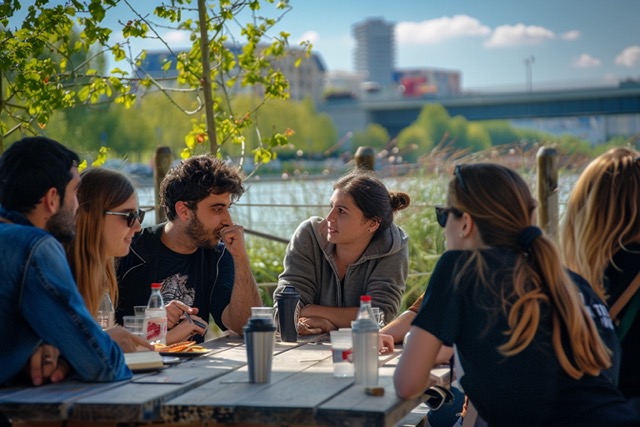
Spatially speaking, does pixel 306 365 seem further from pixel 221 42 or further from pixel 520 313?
pixel 221 42

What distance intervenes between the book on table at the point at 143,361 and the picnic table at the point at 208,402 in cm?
3

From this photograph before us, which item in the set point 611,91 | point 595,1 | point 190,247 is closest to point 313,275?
point 190,247

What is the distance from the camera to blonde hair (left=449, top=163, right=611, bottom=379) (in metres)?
2.48

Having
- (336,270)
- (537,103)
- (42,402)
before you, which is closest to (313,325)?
(336,270)

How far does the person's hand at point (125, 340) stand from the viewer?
302 centimetres

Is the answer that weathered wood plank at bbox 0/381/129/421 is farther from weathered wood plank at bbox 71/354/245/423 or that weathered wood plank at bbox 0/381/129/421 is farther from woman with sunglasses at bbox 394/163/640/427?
woman with sunglasses at bbox 394/163/640/427

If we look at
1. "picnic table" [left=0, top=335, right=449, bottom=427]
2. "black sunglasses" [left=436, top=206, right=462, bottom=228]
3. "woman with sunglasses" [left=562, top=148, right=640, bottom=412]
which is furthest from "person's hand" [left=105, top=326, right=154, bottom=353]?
"woman with sunglasses" [left=562, top=148, right=640, bottom=412]

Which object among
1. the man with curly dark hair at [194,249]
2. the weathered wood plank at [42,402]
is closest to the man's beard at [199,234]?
the man with curly dark hair at [194,249]

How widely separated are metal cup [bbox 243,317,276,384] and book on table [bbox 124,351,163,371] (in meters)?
0.33

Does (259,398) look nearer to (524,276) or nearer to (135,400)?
(135,400)

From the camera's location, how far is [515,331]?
8.09 ft

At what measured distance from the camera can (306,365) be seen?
9.91 feet

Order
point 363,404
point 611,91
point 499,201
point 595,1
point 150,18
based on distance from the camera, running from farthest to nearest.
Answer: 1. point 595,1
2. point 611,91
3. point 150,18
4. point 499,201
5. point 363,404

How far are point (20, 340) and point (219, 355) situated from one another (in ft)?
2.57
